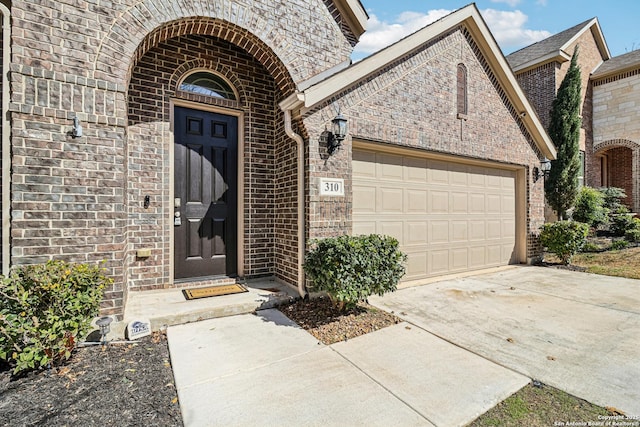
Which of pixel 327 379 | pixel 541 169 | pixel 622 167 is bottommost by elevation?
pixel 327 379

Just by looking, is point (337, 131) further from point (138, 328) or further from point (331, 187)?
point (138, 328)

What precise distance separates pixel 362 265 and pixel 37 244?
3431mm

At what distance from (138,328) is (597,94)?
18.2 metres

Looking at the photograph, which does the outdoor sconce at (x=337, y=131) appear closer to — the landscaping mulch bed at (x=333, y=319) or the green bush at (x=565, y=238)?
the landscaping mulch bed at (x=333, y=319)

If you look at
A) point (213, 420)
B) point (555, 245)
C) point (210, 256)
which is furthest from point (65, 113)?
point (555, 245)

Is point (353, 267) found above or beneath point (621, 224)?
beneath

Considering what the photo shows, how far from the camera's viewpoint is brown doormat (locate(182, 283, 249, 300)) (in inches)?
167

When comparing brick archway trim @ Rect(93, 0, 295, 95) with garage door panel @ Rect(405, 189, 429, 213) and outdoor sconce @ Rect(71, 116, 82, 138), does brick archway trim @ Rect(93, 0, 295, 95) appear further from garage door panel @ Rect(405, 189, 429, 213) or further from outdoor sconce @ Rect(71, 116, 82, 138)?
garage door panel @ Rect(405, 189, 429, 213)

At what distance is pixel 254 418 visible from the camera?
7.01 feet

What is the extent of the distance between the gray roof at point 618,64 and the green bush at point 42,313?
59.7 ft

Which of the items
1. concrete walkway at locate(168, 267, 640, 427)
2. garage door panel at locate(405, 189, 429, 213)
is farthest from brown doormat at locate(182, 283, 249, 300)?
garage door panel at locate(405, 189, 429, 213)

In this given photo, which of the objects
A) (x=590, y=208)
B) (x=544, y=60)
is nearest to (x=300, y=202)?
(x=590, y=208)

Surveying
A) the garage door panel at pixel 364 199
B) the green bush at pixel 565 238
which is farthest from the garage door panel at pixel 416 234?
the green bush at pixel 565 238

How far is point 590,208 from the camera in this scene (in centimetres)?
1084
